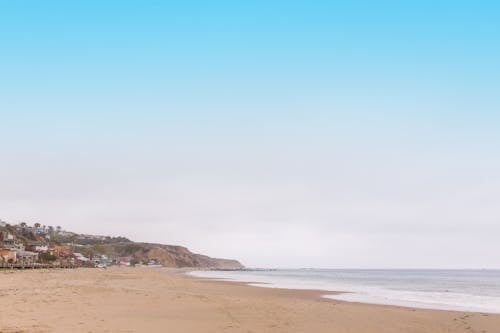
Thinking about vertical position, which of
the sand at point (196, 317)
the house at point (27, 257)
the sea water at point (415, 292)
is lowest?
the sand at point (196, 317)

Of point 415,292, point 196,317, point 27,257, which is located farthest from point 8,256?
point 196,317

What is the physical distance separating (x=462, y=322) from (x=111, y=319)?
14.8m

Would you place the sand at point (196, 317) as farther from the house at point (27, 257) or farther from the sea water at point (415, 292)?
the house at point (27, 257)

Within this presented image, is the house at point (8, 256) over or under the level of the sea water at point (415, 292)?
over

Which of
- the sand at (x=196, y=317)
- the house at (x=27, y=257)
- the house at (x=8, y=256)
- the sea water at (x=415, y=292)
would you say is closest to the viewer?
the sand at (x=196, y=317)

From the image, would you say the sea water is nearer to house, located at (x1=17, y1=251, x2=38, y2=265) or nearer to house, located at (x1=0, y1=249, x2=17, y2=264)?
house, located at (x1=0, y1=249, x2=17, y2=264)

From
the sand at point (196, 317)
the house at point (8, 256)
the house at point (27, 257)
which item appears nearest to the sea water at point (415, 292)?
the sand at point (196, 317)

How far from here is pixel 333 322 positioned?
779 inches

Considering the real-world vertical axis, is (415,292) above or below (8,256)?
below

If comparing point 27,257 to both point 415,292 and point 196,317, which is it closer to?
point 415,292

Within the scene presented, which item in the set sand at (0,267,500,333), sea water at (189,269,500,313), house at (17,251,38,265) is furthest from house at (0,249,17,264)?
sand at (0,267,500,333)

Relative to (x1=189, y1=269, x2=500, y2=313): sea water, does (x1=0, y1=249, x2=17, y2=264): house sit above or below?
above

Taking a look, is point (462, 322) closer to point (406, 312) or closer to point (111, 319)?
point (406, 312)

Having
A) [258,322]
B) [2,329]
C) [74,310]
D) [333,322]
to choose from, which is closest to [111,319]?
[74,310]
